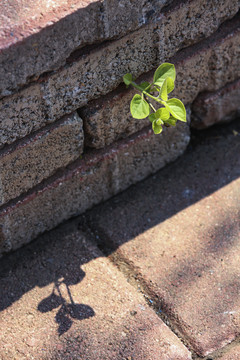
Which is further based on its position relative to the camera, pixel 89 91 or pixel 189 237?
pixel 189 237

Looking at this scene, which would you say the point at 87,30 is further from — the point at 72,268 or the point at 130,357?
the point at 130,357

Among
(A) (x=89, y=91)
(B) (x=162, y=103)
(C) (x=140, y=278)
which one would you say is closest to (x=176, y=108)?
(B) (x=162, y=103)

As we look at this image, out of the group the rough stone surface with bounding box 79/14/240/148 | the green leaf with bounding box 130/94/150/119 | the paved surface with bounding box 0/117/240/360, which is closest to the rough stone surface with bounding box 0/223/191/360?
the paved surface with bounding box 0/117/240/360

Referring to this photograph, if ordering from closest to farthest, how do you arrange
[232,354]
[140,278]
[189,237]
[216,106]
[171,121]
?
[232,354], [171,121], [140,278], [189,237], [216,106]

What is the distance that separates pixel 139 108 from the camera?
1828mm

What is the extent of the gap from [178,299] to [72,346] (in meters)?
0.42

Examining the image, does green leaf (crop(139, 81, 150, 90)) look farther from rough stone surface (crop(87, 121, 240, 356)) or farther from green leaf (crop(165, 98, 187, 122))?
rough stone surface (crop(87, 121, 240, 356))

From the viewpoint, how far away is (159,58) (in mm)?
1996

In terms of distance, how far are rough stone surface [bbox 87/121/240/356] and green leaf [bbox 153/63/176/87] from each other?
1.99 feet

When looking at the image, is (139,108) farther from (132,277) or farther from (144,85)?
(132,277)

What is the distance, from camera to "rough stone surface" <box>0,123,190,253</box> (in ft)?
6.62

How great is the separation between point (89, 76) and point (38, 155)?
34cm

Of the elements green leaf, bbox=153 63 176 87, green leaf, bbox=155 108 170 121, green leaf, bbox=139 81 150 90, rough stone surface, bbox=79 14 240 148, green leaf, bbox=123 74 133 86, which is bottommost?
green leaf, bbox=155 108 170 121

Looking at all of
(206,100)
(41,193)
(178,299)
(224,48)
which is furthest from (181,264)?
(224,48)
